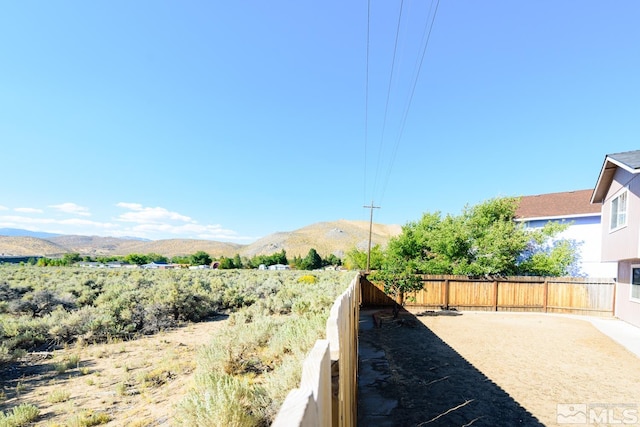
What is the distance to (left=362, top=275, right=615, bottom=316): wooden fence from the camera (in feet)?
45.0

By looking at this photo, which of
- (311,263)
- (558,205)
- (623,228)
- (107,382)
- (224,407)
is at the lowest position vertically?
(311,263)

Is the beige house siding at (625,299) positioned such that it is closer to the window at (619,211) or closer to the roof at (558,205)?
the window at (619,211)

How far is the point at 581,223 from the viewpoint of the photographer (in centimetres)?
1852

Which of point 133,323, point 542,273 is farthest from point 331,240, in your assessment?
point 133,323

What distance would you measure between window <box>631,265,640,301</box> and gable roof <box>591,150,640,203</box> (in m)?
3.54

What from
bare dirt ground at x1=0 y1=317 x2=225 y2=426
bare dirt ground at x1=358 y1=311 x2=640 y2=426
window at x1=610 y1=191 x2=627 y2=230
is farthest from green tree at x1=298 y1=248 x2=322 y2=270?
bare dirt ground at x1=0 y1=317 x2=225 y2=426

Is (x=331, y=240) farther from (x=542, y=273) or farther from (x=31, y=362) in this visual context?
(x=31, y=362)

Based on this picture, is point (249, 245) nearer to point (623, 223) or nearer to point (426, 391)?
point (623, 223)

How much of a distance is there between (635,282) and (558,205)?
33.4ft

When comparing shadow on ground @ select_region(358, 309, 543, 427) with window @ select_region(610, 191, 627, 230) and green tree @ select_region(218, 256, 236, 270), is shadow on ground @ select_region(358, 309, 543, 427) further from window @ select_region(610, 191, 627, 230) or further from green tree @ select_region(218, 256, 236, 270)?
green tree @ select_region(218, 256, 236, 270)

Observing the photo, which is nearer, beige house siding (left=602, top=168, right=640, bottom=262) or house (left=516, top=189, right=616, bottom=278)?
beige house siding (left=602, top=168, right=640, bottom=262)

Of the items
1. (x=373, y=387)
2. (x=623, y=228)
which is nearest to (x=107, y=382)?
(x=373, y=387)

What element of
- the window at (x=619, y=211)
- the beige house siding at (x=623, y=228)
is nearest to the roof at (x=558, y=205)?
the beige house siding at (x=623, y=228)

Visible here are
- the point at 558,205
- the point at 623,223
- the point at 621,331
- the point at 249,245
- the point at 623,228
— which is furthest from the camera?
the point at 249,245
